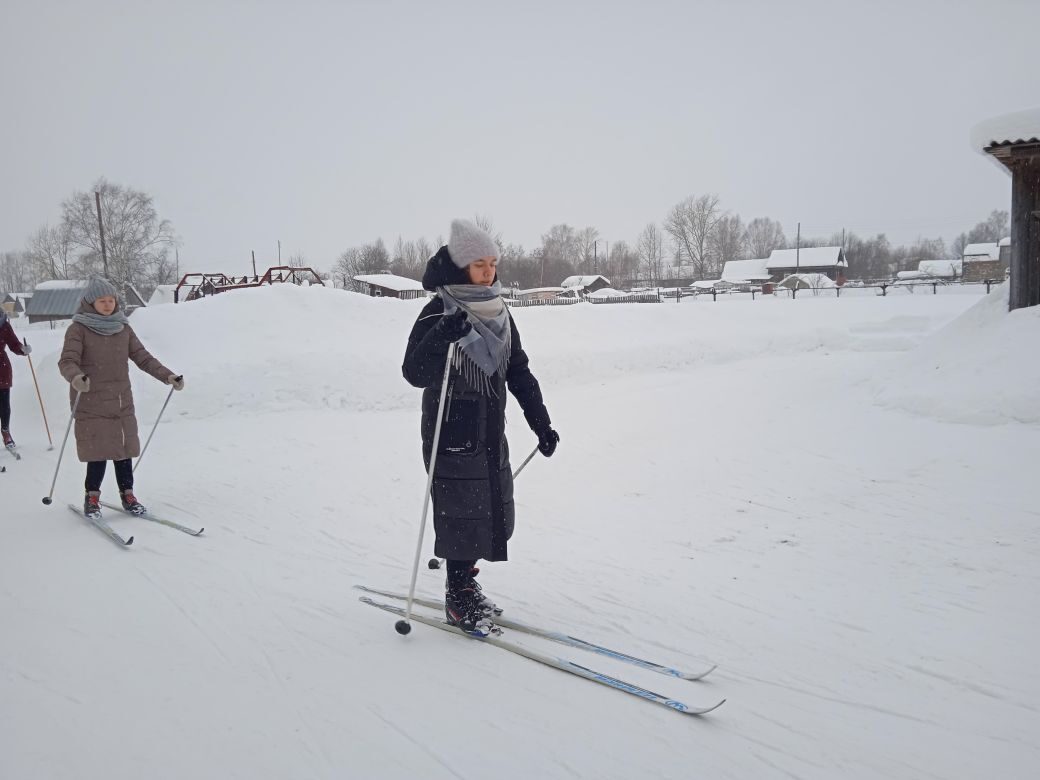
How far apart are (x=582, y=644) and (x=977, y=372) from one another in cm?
613

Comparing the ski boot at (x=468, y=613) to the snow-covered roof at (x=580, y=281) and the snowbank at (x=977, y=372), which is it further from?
the snow-covered roof at (x=580, y=281)

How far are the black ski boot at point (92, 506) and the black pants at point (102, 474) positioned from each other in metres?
0.04

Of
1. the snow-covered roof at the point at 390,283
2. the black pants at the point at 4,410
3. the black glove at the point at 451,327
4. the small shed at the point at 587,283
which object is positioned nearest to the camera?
the black glove at the point at 451,327

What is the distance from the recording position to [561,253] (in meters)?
97.5

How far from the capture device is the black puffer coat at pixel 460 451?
3.27m

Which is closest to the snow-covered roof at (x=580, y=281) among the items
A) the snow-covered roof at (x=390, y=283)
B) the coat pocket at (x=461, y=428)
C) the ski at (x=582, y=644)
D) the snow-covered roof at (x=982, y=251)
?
the snow-covered roof at (x=390, y=283)

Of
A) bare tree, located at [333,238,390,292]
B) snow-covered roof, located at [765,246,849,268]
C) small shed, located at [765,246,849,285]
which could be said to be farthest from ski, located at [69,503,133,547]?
snow-covered roof, located at [765,246,849,268]

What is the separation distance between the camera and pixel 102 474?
5.76 m

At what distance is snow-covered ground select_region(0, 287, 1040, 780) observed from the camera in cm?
249

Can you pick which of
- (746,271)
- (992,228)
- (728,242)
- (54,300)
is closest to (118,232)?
(54,300)

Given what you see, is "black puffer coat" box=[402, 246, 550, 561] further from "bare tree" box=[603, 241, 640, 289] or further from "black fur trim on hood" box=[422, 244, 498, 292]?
"bare tree" box=[603, 241, 640, 289]

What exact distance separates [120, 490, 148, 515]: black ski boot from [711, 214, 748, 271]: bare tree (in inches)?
3545

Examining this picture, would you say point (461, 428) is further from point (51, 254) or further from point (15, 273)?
point (15, 273)

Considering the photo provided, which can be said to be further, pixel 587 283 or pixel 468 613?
pixel 587 283
